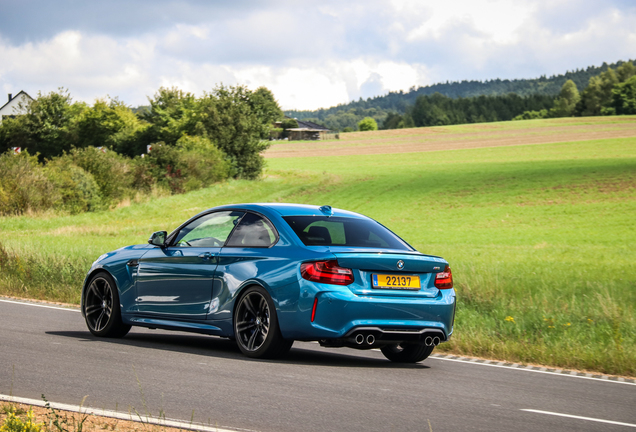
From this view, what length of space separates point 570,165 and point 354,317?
57774mm

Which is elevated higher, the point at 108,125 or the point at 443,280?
the point at 108,125

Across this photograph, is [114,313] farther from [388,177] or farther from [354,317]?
[388,177]

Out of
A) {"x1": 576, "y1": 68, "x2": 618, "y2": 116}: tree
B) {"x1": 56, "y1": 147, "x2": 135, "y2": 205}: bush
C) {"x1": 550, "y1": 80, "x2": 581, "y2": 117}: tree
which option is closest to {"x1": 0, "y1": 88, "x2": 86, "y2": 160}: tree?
{"x1": 56, "y1": 147, "x2": 135, "y2": 205}: bush

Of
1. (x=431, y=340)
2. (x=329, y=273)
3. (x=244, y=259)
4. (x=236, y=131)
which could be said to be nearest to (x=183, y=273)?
(x=244, y=259)

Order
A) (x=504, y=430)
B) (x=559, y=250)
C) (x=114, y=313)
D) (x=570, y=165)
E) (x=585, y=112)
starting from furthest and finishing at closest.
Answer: (x=585, y=112) → (x=570, y=165) → (x=559, y=250) → (x=114, y=313) → (x=504, y=430)

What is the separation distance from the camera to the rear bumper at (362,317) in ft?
25.2

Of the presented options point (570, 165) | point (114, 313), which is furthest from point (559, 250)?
point (570, 165)

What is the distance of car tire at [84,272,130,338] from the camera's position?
985 cm

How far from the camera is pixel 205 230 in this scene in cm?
920

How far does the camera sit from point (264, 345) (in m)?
8.19

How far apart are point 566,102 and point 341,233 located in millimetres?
171676

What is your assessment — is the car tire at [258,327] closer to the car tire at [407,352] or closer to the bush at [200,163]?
the car tire at [407,352]

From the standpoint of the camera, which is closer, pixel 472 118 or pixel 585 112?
pixel 585 112

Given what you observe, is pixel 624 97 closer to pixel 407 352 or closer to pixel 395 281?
pixel 407 352
